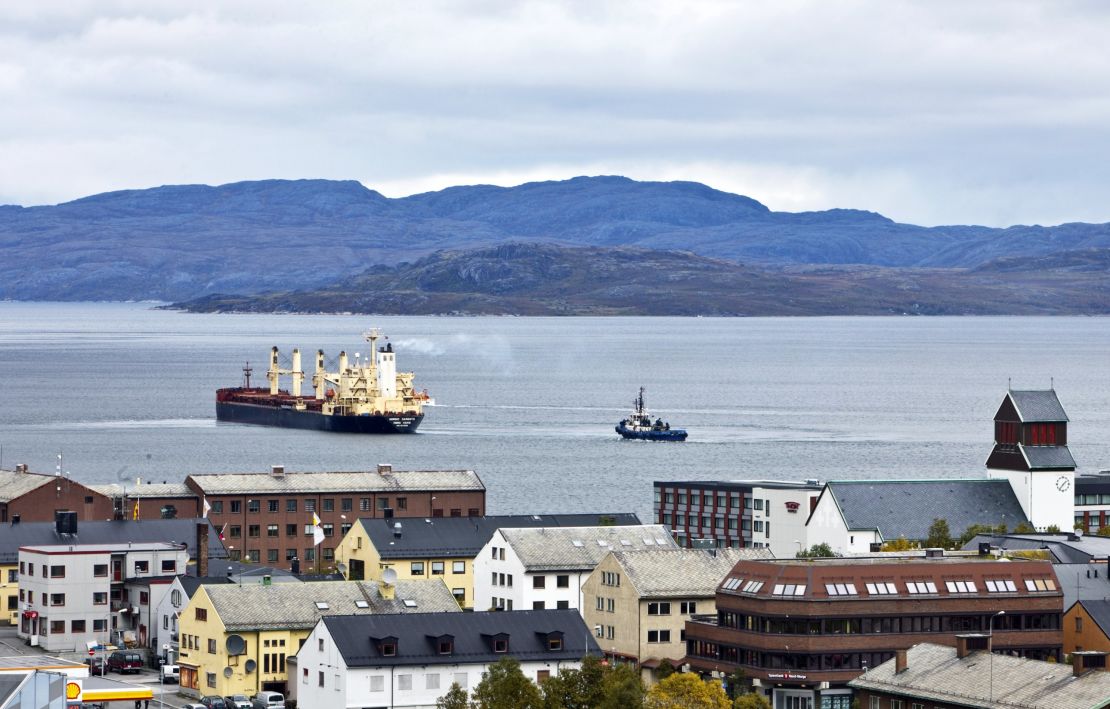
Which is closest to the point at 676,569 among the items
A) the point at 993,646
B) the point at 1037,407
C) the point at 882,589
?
the point at 882,589

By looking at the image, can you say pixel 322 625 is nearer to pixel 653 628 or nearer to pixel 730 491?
pixel 653 628

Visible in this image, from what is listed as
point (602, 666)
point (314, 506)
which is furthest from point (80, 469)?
point (602, 666)

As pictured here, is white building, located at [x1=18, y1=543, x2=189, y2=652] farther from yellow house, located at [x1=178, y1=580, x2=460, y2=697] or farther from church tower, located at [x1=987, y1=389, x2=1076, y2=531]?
church tower, located at [x1=987, y1=389, x2=1076, y2=531]

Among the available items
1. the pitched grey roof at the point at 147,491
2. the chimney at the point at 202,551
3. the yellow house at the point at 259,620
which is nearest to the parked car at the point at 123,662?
the yellow house at the point at 259,620

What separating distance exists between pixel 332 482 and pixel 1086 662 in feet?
219

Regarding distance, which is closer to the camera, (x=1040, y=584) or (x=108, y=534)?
(x=1040, y=584)

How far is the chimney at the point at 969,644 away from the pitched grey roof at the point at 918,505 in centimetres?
4397

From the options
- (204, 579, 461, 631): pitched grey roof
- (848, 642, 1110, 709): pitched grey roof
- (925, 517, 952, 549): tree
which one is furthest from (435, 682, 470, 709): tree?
(925, 517, 952, 549): tree

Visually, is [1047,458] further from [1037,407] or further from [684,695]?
[684,695]

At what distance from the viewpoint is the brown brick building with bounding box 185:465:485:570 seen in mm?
120750

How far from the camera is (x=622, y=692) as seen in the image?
6009 cm

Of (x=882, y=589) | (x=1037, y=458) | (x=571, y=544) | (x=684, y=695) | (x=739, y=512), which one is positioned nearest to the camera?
(x=684, y=695)

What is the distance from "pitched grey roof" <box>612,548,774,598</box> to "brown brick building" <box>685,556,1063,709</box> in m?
2.76

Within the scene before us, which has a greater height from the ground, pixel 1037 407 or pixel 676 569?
pixel 1037 407
